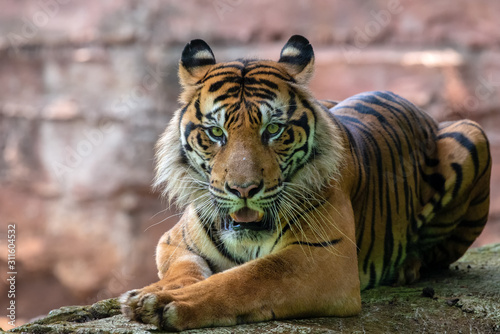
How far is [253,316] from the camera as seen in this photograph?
2.41 m

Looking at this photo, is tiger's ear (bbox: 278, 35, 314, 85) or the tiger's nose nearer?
the tiger's nose

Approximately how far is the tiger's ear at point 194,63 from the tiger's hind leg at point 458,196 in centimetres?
153

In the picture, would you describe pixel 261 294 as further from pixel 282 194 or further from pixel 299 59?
pixel 299 59

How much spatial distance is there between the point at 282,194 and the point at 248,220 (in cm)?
18

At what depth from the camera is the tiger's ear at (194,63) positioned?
2920mm

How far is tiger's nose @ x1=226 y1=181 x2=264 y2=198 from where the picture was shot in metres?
2.43

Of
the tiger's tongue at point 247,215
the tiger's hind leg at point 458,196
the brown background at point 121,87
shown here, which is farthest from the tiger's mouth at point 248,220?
the brown background at point 121,87

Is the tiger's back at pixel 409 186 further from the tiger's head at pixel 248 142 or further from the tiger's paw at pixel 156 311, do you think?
the tiger's paw at pixel 156 311

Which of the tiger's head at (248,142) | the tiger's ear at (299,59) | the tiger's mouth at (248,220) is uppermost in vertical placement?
the tiger's ear at (299,59)

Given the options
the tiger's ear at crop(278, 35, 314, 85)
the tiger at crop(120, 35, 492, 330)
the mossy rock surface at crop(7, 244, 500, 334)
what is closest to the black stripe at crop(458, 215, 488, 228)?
the tiger at crop(120, 35, 492, 330)

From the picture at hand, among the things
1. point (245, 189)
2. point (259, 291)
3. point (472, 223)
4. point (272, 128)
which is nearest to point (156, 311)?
point (259, 291)

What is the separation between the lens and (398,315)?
290 cm

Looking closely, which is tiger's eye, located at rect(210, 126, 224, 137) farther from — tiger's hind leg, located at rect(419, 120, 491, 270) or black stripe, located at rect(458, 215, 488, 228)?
black stripe, located at rect(458, 215, 488, 228)

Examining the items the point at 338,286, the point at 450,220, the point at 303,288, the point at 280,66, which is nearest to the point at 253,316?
the point at 303,288
